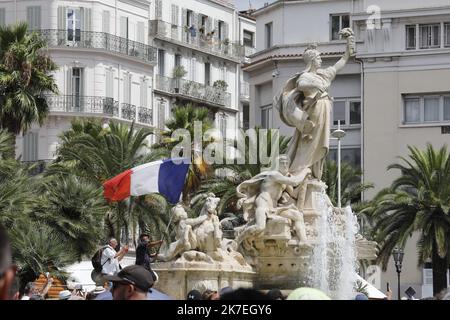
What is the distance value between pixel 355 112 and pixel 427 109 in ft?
12.0

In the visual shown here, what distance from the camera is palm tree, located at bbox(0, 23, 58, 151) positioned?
47.6 meters

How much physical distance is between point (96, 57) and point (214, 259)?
44084mm

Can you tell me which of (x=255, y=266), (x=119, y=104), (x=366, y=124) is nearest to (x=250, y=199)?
(x=255, y=266)

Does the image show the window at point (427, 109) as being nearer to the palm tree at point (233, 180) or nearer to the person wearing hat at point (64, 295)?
the palm tree at point (233, 180)

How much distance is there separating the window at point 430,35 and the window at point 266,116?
872 centimetres

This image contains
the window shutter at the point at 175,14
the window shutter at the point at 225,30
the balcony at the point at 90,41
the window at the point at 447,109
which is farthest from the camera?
the window shutter at the point at 225,30

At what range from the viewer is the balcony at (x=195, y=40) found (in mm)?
72250

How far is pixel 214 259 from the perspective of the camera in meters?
22.8

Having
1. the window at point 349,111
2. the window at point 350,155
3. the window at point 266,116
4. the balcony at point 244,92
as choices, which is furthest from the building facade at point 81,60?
the balcony at point 244,92

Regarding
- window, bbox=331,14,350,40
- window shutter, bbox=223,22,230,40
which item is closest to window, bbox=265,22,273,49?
window, bbox=331,14,350,40

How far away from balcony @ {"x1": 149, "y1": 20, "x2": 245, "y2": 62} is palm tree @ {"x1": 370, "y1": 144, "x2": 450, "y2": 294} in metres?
26.3

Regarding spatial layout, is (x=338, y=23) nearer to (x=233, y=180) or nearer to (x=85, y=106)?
(x=85, y=106)

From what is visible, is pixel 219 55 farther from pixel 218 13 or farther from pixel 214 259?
pixel 214 259

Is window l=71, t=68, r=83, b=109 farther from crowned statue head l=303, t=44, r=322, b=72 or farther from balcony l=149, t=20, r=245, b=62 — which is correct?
crowned statue head l=303, t=44, r=322, b=72
